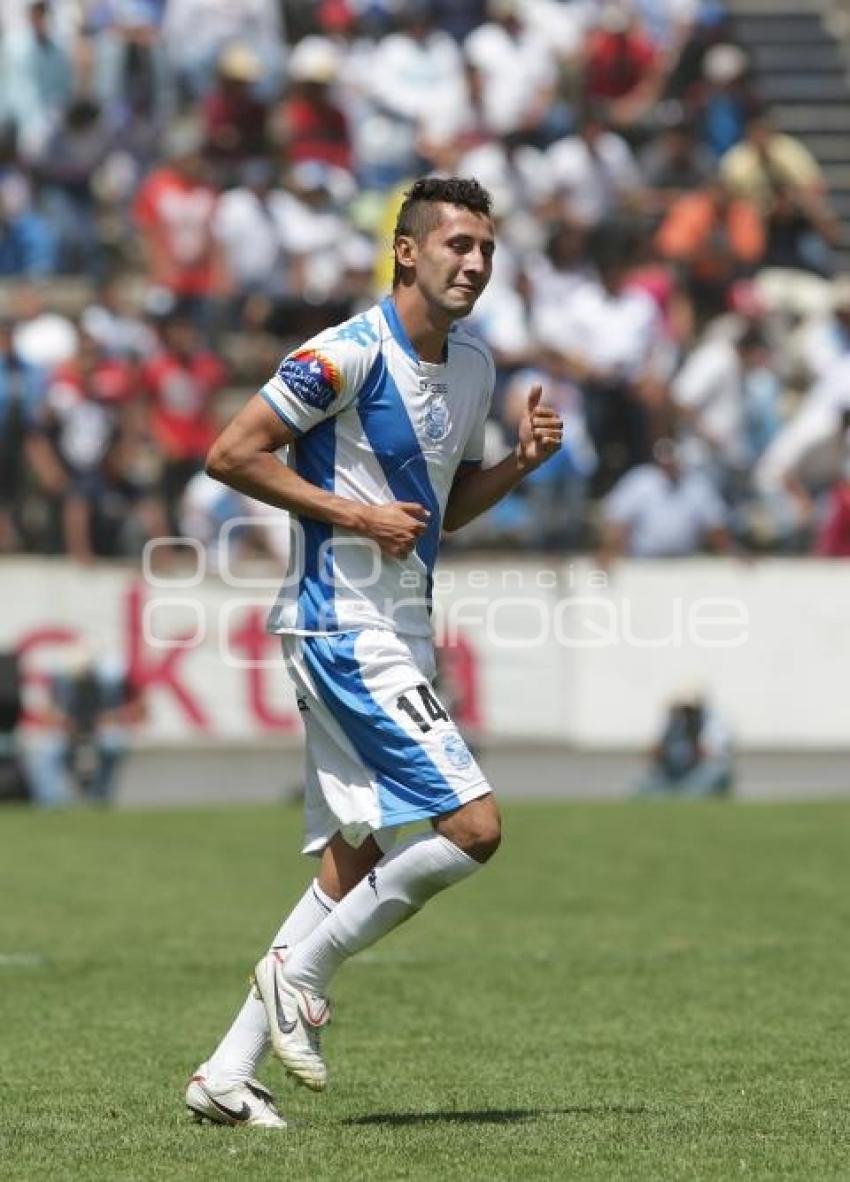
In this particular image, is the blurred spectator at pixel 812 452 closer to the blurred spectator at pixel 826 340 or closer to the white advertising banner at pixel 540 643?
the blurred spectator at pixel 826 340

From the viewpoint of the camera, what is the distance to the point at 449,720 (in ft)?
22.2

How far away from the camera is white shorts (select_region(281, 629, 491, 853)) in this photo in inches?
263

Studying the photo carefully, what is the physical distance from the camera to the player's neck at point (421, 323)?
6.93m

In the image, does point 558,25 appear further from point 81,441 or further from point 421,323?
point 421,323

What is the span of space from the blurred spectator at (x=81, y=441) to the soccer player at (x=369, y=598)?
12253 mm

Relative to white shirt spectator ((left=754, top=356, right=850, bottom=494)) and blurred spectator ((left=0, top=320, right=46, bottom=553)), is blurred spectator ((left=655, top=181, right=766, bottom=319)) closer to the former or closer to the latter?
white shirt spectator ((left=754, top=356, right=850, bottom=494))

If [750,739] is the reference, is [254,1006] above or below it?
above

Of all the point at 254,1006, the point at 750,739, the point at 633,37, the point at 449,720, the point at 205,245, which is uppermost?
the point at 633,37

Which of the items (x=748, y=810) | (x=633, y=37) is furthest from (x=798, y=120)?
(x=748, y=810)

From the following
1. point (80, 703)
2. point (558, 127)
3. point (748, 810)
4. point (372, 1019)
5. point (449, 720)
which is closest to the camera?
point (449, 720)

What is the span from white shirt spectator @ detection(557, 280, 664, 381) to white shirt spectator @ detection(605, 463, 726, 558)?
Answer: 165cm

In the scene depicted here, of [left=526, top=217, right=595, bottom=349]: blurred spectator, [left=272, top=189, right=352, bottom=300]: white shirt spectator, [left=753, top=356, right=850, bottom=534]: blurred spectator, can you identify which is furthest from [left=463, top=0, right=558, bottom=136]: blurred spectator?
[left=753, top=356, right=850, bottom=534]: blurred spectator

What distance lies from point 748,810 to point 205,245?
6903 mm

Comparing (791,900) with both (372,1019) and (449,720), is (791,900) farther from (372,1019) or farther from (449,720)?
(449,720)
